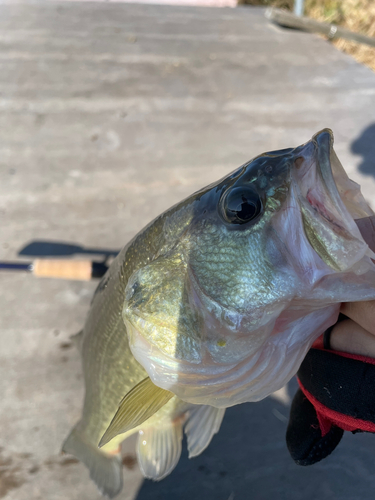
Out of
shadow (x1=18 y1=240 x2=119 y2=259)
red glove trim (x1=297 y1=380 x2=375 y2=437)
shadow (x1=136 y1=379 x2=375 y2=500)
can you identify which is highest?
red glove trim (x1=297 y1=380 x2=375 y2=437)

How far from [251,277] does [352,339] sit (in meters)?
0.34

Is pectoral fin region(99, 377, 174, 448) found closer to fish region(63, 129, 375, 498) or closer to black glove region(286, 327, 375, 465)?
fish region(63, 129, 375, 498)

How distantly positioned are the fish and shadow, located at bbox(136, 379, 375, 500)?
0.68 m

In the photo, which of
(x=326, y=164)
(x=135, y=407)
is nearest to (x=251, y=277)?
(x=326, y=164)

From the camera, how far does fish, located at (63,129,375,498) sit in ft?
1.94

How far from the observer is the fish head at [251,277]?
1.94 feet

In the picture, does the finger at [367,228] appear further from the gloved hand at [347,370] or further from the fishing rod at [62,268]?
the fishing rod at [62,268]

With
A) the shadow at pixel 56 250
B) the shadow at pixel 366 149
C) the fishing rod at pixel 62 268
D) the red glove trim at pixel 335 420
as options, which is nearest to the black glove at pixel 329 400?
the red glove trim at pixel 335 420

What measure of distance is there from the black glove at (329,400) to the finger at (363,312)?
12 centimetres

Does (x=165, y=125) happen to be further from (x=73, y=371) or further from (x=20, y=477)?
(x=20, y=477)

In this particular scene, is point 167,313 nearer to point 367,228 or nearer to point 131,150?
point 367,228

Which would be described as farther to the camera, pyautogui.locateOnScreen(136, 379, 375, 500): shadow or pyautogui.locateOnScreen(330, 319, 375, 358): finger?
pyautogui.locateOnScreen(136, 379, 375, 500): shadow

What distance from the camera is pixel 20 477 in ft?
4.25

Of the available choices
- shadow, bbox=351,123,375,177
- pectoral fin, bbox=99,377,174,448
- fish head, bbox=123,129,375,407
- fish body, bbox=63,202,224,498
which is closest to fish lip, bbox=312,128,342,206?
fish head, bbox=123,129,375,407
